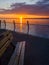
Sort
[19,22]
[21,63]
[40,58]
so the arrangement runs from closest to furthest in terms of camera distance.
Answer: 1. [21,63]
2. [40,58]
3. [19,22]

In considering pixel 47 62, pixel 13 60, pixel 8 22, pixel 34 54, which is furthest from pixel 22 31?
pixel 13 60

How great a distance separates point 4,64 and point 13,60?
1596 millimetres

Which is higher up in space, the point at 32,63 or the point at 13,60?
the point at 13,60

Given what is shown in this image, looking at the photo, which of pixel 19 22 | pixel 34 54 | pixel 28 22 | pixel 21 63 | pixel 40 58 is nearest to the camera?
pixel 21 63

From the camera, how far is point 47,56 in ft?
25.2

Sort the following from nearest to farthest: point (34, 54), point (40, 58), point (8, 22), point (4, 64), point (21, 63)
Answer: point (21, 63) → point (4, 64) → point (40, 58) → point (34, 54) → point (8, 22)

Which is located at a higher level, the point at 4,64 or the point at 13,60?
the point at 13,60

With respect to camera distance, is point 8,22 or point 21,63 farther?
point 8,22

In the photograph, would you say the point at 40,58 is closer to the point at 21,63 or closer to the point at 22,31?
the point at 21,63

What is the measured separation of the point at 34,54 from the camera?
7.99 meters

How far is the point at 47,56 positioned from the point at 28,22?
24.8ft

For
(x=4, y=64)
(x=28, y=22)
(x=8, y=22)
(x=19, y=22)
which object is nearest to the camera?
(x=4, y=64)

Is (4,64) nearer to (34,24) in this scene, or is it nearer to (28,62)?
(28,62)

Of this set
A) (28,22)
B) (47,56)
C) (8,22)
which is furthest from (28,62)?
(8,22)
